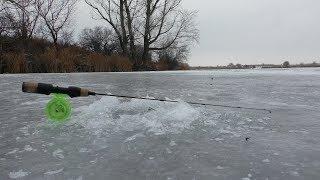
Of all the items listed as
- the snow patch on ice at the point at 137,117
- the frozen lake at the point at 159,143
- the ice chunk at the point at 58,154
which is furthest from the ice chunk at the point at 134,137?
the ice chunk at the point at 58,154

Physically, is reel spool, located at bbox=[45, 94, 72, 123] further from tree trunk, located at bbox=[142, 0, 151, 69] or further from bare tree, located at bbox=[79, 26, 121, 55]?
bare tree, located at bbox=[79, 26, 121, 55]

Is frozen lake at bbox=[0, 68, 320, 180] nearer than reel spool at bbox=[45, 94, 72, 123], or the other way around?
frozen lake at bbox=[0, 68, 320, 180]

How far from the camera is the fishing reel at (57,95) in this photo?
3756 millimetres

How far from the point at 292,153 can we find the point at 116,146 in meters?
1.29

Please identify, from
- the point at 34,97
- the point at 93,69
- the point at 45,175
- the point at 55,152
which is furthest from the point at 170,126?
the point at 93,69

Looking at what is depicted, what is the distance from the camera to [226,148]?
318 cm

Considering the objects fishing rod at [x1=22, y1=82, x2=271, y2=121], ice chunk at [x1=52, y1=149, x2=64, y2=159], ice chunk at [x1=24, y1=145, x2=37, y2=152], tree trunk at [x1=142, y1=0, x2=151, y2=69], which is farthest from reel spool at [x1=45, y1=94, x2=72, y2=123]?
tree trunk at [x1=142, y1=0, x2=151, y2=69]

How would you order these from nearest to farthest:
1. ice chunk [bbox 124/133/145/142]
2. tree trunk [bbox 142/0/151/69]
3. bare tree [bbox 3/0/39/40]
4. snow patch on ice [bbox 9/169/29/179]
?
1. snow patch on ice [bbox 9/169/29/179]
2. ice chunk [bbox 124/133/145/142]
3. bare tree [bbox 3/0/39/40]
4. tree trunk [bbox 142/0/151/69]

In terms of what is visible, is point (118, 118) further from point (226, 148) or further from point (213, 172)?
point (213, 172)

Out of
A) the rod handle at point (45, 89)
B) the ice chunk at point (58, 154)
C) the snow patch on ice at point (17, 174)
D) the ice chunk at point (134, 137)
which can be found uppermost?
the rod handle at point (45, 89)

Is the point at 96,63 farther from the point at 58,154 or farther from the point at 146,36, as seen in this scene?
the point at 58,154

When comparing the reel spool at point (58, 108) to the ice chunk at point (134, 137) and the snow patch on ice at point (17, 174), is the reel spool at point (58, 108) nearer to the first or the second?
the ice chunk at point (134, 137)

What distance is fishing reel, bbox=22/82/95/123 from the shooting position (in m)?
3.76

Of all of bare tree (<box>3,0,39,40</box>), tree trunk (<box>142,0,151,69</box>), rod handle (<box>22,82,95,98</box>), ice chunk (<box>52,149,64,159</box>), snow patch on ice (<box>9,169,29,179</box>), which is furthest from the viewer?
tree trunk (<box>142,0,151,69</box>)
